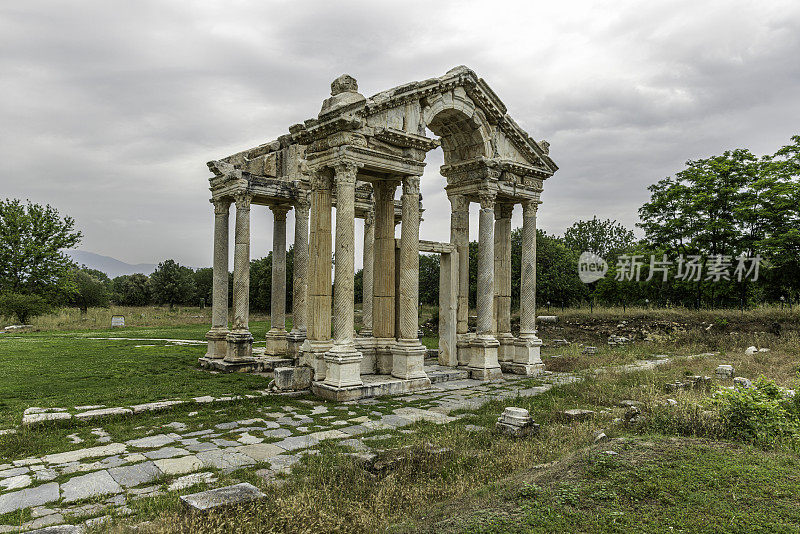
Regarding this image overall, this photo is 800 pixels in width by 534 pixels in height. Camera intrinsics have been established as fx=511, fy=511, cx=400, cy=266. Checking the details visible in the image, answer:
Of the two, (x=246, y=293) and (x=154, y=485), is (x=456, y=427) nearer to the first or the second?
(x=154, y=485)

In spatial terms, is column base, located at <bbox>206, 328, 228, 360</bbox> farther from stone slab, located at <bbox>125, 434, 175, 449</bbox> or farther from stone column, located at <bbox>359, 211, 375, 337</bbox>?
stone slab, located at <bbox>125, 434, 175, 449</bbox>

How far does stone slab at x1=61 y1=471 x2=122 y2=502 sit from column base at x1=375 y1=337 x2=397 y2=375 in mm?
8055

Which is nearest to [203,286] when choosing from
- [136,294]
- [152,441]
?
[136,294]

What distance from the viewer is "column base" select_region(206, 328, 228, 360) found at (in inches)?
653

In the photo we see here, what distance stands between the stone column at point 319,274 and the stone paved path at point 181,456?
73.5 inches

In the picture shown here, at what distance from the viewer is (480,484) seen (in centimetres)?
604

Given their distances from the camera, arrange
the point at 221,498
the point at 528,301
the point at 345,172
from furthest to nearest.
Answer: the point at 528,301
the point at 345,172
the point at 221,498

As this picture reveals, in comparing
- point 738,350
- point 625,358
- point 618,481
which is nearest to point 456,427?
point 618,481

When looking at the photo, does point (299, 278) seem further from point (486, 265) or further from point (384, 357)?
point (486, 265)

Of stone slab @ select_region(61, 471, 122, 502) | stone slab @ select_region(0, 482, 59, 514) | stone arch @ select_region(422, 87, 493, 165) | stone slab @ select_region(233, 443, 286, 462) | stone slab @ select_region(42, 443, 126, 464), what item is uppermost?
stone arch @ select_region(422, 87, 493, 165)

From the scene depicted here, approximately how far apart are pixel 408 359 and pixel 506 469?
644 cm

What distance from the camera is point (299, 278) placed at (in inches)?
666

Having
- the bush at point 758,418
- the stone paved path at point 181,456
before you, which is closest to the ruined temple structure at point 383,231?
the stone paved path at point 181,456

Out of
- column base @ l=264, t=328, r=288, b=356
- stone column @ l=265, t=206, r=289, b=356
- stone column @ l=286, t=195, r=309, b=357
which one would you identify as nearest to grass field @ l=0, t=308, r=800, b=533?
stone column @ l=286, t=195, r=309, b=357
